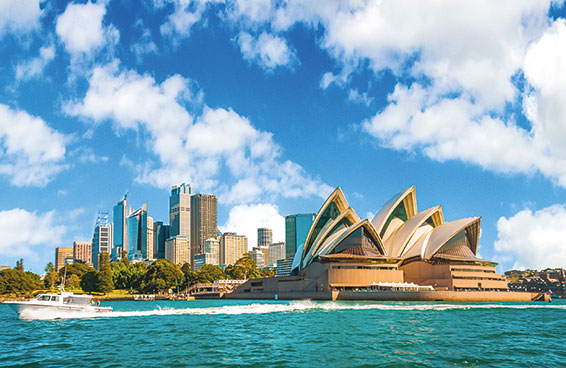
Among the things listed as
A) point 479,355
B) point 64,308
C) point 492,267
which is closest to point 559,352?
point 479,355

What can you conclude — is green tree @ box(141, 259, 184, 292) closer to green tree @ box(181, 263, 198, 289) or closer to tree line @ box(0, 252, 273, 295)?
tree line @ box(0, 252, 273, 295)

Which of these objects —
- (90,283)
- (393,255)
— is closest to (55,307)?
(393,255)

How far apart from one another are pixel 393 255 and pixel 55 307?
68.9 meters

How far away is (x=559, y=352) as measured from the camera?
22031mm

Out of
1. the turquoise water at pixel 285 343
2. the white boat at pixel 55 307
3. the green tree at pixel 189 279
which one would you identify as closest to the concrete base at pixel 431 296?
the turquoise water at pixel 285 343

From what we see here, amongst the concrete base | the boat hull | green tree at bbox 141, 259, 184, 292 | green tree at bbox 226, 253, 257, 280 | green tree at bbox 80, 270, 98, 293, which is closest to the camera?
the boat hull

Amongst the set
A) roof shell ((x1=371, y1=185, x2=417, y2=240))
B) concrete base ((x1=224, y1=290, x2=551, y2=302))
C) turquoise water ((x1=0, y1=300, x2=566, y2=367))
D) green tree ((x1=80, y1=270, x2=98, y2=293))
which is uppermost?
roof shell ((x1=371, y1=185, x2=417, y2=240))

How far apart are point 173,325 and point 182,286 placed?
97.3 meters

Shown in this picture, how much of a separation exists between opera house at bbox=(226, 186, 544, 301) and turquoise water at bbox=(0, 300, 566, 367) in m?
51.1

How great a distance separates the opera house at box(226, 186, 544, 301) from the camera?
88000mm

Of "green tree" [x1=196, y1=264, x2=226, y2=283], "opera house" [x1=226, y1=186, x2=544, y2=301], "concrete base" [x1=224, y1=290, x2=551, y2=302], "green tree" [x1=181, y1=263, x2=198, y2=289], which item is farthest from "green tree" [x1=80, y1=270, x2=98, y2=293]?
"concrete base" [x1=224, y1=290, x2=551, y2=302]

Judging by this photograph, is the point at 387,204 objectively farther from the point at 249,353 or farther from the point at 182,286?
the point at 249,353

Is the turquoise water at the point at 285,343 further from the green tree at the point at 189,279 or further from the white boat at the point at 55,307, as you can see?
the green tree at the point at 189,279

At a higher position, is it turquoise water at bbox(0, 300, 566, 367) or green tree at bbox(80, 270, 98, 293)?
turquoise water at bbox(0, 300, 566, 367)
